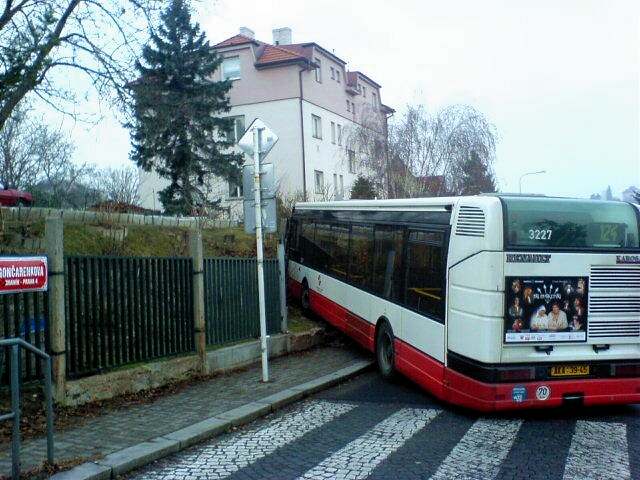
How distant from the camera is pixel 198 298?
9984 millimetres

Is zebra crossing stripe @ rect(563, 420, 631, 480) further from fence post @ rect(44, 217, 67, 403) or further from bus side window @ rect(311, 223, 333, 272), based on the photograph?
bus side window @ rect(311, 223, 333, 272)

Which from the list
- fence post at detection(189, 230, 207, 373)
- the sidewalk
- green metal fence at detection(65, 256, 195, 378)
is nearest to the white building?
the sidewalk

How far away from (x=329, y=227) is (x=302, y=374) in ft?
14.5

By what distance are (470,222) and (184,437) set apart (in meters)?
4.04

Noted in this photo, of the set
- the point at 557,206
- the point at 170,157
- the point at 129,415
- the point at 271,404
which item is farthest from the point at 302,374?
the point at 170,157

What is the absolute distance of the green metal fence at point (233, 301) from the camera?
1038cm

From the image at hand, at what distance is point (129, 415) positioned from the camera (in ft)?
25.1

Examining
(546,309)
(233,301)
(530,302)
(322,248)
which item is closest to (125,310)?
(233,301)

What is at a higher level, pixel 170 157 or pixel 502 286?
pixel 170 157

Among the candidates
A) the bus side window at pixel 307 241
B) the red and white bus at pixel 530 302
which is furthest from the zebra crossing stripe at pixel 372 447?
the bus side window at pixel 307 241

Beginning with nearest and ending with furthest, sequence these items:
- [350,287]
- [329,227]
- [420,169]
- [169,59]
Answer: [350,287], [329,227], [169,59], [420,169]

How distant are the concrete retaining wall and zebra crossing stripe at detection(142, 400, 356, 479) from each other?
6.13 feet

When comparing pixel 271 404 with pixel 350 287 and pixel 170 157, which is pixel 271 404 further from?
pixel 170 157

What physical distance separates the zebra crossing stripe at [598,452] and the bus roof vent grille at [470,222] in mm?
2478
